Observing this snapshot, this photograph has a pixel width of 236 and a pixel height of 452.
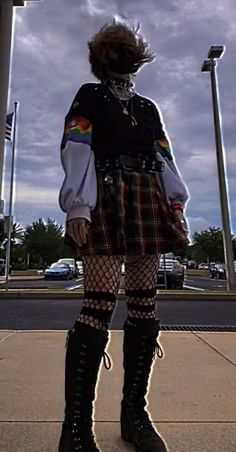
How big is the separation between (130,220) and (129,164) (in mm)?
240

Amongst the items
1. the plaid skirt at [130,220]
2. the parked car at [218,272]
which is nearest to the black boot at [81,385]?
the plaid skirt at [130,220]

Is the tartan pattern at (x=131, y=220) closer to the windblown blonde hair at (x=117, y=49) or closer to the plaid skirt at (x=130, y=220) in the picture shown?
the plaid skirt at (x=130, y=220)

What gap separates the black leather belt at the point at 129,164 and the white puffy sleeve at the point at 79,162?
0.05 m

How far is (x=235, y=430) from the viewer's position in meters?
2.13

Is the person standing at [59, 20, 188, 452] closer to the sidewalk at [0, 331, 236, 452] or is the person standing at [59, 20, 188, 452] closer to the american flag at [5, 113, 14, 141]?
the sidewalk at [0, 331, 236, 452]

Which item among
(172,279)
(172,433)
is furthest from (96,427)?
(172,279)

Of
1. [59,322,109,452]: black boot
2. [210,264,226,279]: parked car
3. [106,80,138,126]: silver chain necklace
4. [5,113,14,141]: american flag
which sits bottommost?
[59,322,109,452]: black boot

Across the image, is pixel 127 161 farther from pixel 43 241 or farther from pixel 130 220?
pixel 43 241

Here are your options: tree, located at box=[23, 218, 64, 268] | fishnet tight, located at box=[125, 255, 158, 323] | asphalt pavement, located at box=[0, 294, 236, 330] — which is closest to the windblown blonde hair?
fishnet tight, located at box=[125, 255, 158, 323]

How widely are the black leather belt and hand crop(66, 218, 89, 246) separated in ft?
0.86

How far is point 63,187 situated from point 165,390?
1.66 metres

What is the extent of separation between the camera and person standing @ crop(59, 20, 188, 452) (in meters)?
1.73

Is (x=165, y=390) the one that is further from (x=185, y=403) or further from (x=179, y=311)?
(x=179, y=311)

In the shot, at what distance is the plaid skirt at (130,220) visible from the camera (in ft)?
5.90
